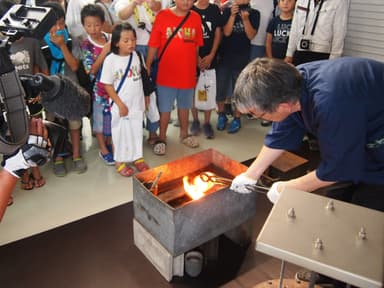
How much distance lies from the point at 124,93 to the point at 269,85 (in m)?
1.76

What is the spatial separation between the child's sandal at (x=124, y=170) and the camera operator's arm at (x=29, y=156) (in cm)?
170

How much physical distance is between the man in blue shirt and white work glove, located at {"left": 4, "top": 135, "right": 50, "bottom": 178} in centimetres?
76

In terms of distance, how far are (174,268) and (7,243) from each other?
109cm

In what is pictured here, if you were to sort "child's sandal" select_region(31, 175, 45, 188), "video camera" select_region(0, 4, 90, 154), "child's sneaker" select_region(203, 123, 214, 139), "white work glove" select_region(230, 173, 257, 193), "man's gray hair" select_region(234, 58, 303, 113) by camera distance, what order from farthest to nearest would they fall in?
1. "child's sneaker" select_region(203, 123, 214, 139)
2. "child's sandal" select_region(31, 175, 45, 188)
3. "white work glove" select_region(230, 173, 257, 193)
4. "man's gray hair" select_region(234, 58, 303, 113)
5. "video camera" select_region(0, 4, 90, 154)

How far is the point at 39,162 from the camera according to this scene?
136 centimetres

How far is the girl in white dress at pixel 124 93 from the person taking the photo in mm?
2840

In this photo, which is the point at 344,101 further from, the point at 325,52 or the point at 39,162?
the point at 325,52

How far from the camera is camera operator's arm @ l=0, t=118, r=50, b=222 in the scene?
1.32 meters

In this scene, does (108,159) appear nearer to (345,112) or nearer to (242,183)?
(242,183)

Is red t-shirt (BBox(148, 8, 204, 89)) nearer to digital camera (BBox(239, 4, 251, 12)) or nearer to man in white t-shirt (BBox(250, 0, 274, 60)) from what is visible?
digital camera (BBox(239, 4, 251, 12))

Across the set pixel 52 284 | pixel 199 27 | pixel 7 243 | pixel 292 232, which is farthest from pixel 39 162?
pixel 199 27

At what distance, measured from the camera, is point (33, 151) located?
4.31 ft

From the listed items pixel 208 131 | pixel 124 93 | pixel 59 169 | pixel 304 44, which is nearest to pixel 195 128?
pixel 208 131

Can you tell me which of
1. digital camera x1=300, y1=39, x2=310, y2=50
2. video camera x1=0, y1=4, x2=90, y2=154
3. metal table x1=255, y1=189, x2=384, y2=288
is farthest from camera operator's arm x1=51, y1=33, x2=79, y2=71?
metal table x1=255, y1=189, x2=384, y2=288
